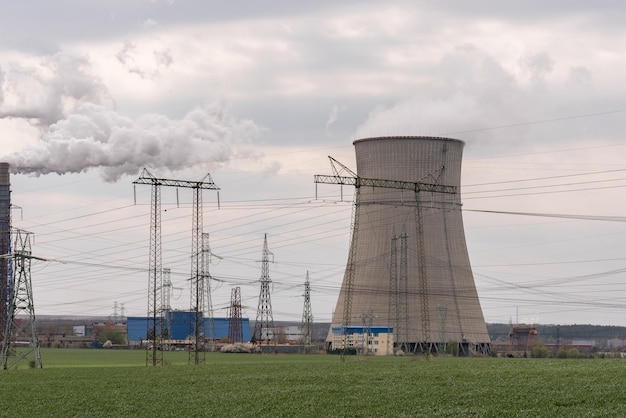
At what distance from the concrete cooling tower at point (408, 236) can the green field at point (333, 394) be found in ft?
69.8

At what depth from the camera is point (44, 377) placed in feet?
129

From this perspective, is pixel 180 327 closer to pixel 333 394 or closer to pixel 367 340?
pixel 367 340

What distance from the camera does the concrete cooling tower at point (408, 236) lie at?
58.8 m

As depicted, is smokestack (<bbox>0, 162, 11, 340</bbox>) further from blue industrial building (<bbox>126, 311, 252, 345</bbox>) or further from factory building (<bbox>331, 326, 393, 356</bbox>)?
blue industrial building (<bbox>126, 311, 252, 345</bbox>)

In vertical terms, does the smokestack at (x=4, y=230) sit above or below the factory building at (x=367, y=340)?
above

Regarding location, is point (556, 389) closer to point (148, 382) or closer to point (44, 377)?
point (148, 382)

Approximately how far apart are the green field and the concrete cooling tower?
2127 centimetres

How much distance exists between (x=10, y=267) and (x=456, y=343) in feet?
95.9

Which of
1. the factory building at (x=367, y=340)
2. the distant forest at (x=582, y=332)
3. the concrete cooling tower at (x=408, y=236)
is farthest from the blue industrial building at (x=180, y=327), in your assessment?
the distant forest at (x=582, y=332)

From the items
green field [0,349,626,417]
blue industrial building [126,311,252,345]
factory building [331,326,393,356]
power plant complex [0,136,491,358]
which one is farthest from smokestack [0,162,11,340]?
blue industrial building [126,311,252,345]

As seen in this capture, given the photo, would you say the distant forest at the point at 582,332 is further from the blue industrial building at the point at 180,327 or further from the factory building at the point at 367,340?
the factory building at the point at 367,340

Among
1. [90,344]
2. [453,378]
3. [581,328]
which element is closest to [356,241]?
[453,378]

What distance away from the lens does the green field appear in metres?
22.8

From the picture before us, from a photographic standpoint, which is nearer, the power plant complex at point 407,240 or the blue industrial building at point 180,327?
the power plant complex at point 407,240
